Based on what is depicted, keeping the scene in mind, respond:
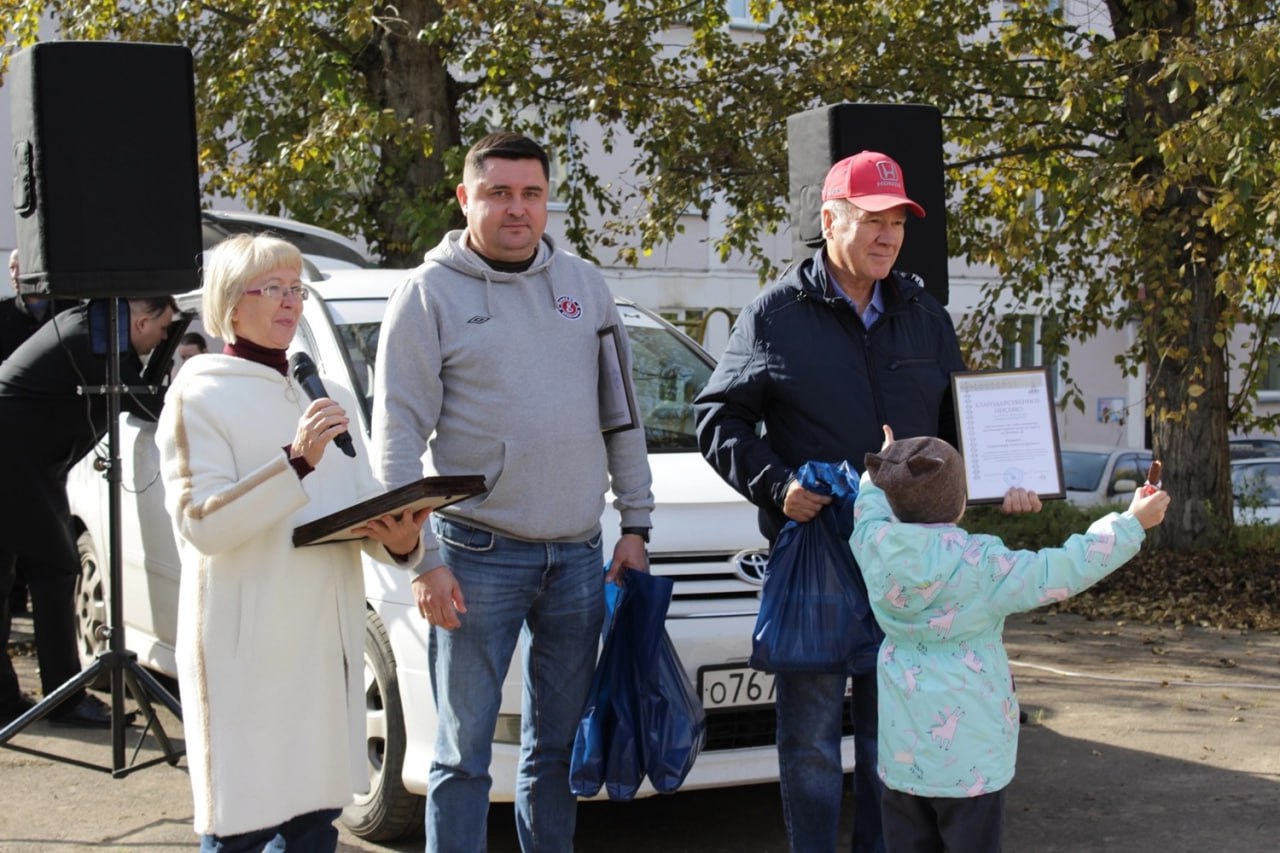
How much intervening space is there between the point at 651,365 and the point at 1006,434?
8.18 feet

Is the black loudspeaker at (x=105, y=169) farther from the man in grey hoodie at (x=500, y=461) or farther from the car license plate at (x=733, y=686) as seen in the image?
the car license plate at (x=733, y=686)

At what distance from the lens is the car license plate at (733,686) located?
4.71m

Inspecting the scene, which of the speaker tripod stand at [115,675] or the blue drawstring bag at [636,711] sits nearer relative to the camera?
the blue drawstring bag at [636,711]

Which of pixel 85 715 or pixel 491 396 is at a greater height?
pixel 491 396

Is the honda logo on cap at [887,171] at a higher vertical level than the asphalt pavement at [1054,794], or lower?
higher

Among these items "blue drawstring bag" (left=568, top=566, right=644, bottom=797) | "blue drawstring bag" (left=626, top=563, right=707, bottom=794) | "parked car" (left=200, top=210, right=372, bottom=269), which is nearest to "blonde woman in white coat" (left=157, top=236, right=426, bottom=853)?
"blue drawstring bag" (left=568, top=566, right=644, bottom=797)

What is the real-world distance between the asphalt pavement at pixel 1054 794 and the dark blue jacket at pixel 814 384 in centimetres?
Answer: 172

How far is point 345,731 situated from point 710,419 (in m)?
1.34

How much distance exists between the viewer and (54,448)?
21.6 ft

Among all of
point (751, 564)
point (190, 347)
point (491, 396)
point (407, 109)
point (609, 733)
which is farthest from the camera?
point (407, 109)

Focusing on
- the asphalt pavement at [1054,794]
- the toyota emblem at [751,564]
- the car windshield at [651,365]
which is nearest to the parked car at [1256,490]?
the asphalt pavement at [1054,794]

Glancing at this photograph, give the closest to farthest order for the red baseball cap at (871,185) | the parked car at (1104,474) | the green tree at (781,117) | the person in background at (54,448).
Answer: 1. the red baseball cap at (871,185)
2. the person in background at (54,448)
3. the green tree at (781,117)
4. the parked car at (1104,474)

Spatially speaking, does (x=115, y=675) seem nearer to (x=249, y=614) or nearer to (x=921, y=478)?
(x=249, y=614)

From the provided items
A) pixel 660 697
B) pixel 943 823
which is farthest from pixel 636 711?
pixel 943 823
